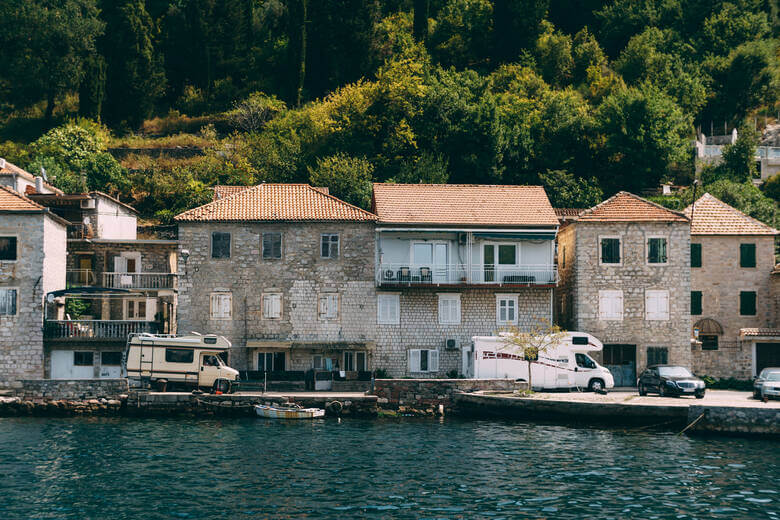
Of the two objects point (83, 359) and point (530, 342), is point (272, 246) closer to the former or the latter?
point (83, 359)

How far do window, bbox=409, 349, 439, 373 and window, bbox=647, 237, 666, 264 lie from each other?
1194 centimetres

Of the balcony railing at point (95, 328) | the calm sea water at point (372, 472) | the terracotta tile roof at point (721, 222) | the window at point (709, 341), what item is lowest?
the calm sea water at point (372, 472)

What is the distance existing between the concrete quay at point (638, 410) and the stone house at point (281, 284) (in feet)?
28.2


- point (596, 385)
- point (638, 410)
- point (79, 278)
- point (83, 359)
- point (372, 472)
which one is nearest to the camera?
point (372, 472)

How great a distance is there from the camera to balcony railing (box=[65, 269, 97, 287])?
4984cm

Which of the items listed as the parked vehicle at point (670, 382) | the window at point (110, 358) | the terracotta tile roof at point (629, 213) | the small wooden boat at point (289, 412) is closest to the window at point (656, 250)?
the terracotta tile roof at point (629, 213)

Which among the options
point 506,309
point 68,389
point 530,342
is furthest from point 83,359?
point 530,342

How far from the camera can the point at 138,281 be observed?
48.8 metres

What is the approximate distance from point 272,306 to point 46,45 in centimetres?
4441

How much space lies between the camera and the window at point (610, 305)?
151 ft

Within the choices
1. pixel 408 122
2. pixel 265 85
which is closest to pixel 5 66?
pixel 265 85

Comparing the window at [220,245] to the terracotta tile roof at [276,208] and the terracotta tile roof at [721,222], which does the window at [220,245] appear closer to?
the terracotta tile roof at [276,208]

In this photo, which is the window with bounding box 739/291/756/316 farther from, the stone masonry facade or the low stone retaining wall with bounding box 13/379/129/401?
the low stone retaining wall with bounding box 13/379/129/401

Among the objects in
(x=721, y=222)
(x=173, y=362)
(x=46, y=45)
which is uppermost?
(x=46, y=45)
